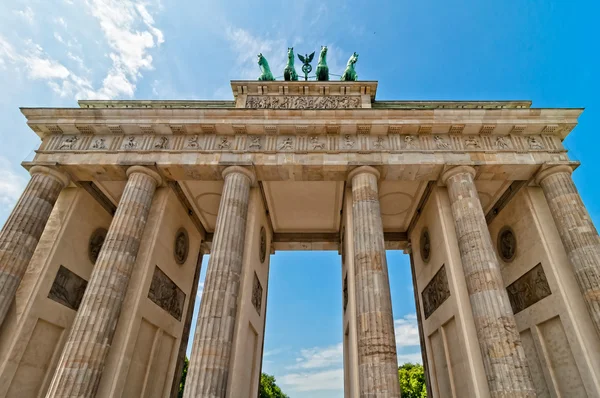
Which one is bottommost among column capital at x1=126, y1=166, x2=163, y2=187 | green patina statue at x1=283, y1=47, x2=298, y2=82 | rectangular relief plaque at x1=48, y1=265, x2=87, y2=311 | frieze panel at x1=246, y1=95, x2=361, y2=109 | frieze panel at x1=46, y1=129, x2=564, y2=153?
rectangular relief plaque at x1=48, y1=265, x2=87, y2=311

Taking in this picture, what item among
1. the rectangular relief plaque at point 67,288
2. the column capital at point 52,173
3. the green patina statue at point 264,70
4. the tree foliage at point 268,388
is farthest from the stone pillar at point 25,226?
the tree foliage at point 268,388

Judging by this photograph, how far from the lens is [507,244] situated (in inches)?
564

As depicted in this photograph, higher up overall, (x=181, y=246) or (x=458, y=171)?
(x=458, y=171)

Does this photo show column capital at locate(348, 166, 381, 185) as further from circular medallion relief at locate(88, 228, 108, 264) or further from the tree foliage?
the tree foliage

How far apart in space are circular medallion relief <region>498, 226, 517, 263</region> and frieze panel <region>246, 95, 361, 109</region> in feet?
29.2

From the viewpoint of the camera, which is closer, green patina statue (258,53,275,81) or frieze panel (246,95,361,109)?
frieze panel (246,95,361,109)

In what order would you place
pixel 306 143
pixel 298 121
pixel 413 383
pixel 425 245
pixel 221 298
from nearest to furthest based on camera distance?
pixel 221 298 < pixel 298 121 < pixel 306 143 < pixel 425 245 < pixel 413 383

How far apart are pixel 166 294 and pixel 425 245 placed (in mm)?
12227

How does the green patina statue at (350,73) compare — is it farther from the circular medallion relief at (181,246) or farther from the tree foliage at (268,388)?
the tree foliage at (268,388)

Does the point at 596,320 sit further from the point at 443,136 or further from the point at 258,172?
the point at 258,172

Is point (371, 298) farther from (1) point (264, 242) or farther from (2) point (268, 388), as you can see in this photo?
(2) point (268, 388)

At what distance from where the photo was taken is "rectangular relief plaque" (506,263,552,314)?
12102 mm

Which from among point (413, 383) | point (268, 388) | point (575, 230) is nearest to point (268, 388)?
point (268, 388)

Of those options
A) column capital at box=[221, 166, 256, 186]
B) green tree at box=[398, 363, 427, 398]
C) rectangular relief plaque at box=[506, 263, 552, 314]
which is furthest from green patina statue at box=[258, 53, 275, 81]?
green tree at box=[398, 363, 427, 398]
